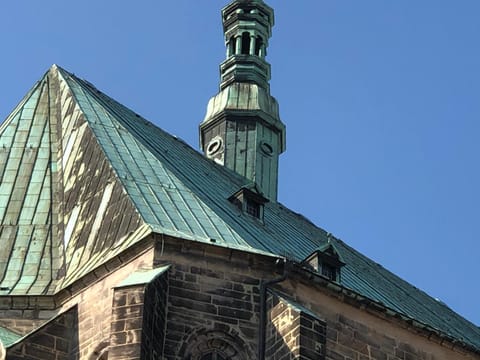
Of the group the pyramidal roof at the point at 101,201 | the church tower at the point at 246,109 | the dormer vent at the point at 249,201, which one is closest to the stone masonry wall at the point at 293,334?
the pyramidal roof at the point at 101,201

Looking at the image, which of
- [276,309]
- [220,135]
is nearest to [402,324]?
[276,309]

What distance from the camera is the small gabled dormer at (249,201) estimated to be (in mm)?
30531

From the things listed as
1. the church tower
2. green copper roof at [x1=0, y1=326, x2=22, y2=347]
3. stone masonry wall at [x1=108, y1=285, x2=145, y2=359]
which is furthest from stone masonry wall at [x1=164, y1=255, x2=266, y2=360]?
the church tower

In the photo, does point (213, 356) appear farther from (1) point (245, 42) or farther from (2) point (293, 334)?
(1) point (245, 42)

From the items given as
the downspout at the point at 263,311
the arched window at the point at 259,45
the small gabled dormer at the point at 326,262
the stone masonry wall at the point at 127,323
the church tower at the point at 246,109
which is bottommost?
the stone masonry wall at the point at 127,323

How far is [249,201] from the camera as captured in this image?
1209 inches

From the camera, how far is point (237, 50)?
41156 millimetres

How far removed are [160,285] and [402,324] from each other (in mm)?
5536

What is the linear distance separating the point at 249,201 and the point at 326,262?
2.42 metres

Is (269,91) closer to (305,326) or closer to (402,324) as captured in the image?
(402,324)

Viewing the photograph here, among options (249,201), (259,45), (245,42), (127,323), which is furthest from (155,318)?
(259,45)

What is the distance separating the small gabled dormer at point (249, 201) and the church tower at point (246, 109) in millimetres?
6434

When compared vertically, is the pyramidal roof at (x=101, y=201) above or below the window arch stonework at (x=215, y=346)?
above

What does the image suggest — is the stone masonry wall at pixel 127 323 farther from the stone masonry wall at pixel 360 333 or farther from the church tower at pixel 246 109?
the church tower at pixel 246 109
